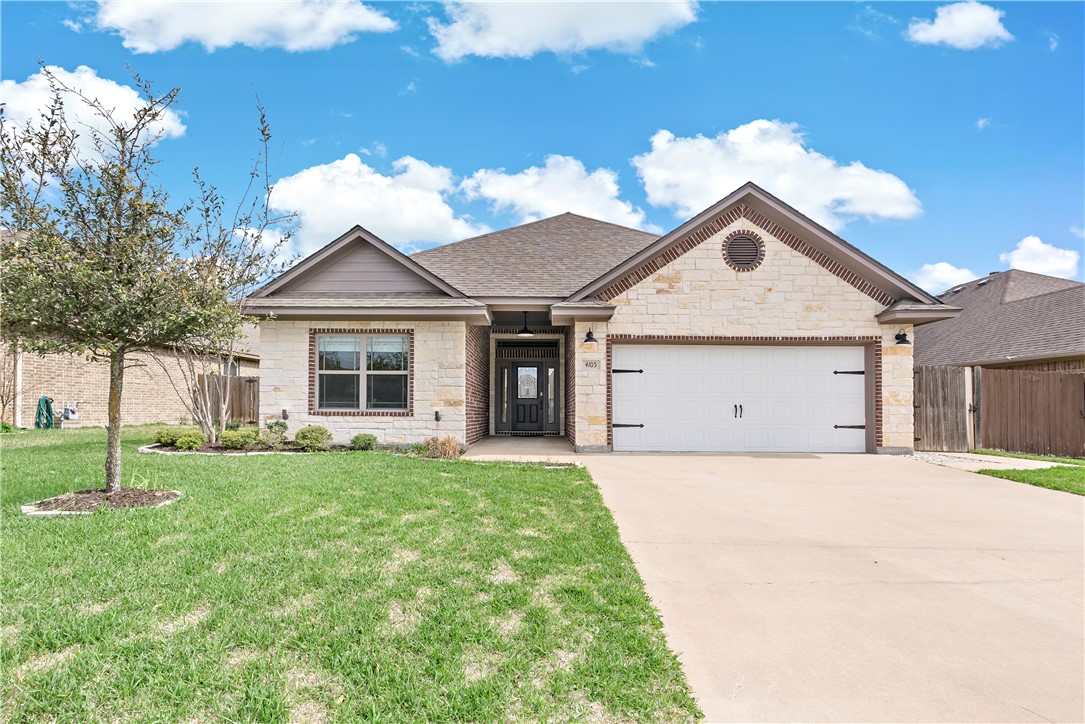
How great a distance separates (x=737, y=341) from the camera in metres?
11.1

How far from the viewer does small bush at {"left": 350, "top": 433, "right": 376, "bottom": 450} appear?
1049 centimetres

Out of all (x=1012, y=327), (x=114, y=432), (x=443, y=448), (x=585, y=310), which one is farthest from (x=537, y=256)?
(x=1012, y=327)

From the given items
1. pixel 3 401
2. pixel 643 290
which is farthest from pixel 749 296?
pixel 3 401

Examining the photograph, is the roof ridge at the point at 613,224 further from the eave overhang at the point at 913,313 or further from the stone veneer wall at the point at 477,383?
the eave overhang at the point at 913,313

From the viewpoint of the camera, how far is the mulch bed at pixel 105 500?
516cm

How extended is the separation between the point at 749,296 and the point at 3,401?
20087 millimetres

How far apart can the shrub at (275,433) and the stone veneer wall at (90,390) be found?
5.93 m

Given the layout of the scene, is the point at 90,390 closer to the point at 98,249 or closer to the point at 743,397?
the point at 98,249

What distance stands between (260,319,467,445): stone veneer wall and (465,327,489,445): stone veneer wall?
0.55 m

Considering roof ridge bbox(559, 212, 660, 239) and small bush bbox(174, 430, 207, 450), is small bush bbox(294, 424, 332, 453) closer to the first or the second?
small bush bbox(174, 430, 207, 450)

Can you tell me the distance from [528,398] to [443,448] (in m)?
6.20

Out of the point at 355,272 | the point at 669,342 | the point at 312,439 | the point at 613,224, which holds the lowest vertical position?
the point at 312,439

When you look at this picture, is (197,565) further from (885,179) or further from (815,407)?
(885,179)

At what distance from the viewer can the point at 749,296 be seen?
1109cm
